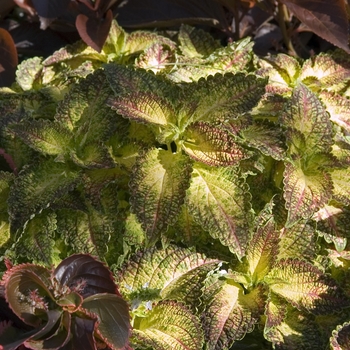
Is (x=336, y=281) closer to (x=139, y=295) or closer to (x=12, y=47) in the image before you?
(x=139, y=295)

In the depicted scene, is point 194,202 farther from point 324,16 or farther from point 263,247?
point 324,16

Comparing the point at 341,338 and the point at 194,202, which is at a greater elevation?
the point at 194,202

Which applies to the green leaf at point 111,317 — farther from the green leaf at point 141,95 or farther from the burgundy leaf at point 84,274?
the green leaf at point 141,95

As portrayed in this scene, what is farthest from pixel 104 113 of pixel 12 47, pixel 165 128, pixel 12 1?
pixel 12 1

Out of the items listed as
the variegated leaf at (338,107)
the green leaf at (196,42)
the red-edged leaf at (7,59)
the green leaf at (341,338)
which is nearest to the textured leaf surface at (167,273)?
the green leaf at (341,338)

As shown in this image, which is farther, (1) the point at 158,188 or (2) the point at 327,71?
(2) the point at 327,71

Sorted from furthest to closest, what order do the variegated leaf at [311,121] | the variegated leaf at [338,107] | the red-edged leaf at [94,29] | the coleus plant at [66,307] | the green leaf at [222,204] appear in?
1. the red-edged leaf at [94,29]
2. the variegated leaf at [338,107]
3. the variegated leaf at [311,121]
4. the green leaf at [222,204]
5. the coleus plant at [66,307]

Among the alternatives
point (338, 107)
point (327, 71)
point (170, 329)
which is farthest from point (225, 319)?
point (327, 71)
